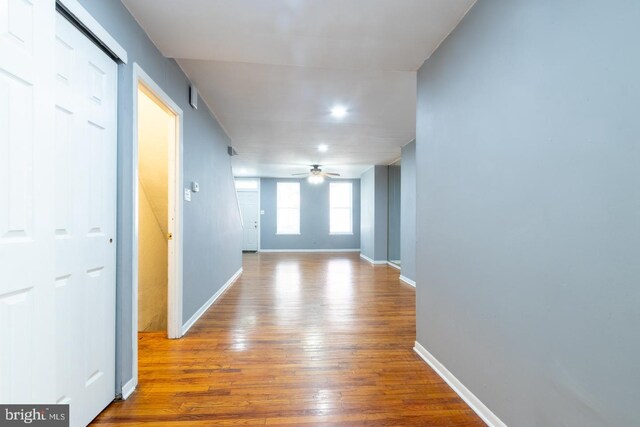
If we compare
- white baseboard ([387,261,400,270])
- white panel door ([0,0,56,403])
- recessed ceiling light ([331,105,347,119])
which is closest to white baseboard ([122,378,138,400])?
white panel door ([0,0,56,403])

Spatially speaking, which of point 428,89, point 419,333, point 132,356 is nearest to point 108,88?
point 132,356

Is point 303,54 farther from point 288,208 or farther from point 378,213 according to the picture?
point 288,208

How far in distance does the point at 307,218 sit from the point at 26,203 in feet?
27.4

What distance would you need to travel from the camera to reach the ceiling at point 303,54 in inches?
67.7

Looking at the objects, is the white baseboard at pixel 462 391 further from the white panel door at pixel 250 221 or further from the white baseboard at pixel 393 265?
the white panel door at pixel 250 221

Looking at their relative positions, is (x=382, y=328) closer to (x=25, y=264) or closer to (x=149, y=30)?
(x=25, y=264)

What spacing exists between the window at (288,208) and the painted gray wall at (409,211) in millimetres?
4769

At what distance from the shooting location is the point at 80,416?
1439mm

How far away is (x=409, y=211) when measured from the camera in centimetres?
498

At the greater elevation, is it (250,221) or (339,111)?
(339,111)

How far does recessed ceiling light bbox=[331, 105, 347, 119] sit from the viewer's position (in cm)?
339

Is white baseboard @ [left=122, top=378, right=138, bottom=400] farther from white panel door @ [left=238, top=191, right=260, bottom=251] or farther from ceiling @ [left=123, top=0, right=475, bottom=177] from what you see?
white panel door @ [left=238, top=191, right=260, bottom=251]

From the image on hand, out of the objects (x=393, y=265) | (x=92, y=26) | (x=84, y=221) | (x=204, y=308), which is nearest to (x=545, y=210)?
(x=84, y=221)

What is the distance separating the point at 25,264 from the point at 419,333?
2.52 meters
